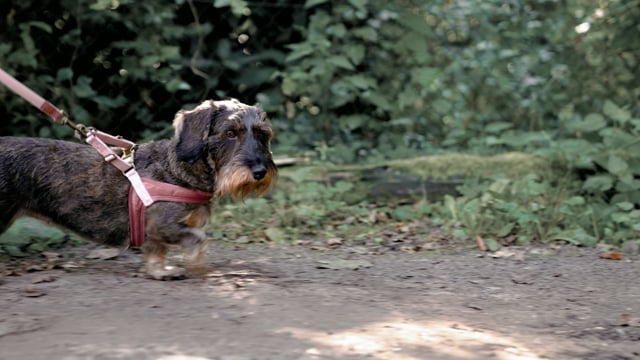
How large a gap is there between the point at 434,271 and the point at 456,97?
3.60 m

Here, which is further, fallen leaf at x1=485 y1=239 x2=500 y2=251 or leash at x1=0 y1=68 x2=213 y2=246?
fallen leaf at x1=485 y1=239 x2=500 y2=251

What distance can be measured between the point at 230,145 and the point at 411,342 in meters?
1.59

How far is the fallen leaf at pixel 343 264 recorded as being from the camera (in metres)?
5.12

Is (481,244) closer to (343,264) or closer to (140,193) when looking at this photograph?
(343,264)

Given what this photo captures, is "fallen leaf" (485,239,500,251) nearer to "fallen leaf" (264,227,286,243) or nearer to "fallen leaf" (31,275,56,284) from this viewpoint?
"fallen leaf" (264,227,286,243)

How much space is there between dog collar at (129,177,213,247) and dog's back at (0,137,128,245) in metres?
0.06

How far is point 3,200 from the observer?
4.60m

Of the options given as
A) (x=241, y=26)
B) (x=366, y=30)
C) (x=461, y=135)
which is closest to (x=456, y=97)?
(x=461, y=135)

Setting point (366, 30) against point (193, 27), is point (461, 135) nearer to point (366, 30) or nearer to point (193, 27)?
point (366, 30)

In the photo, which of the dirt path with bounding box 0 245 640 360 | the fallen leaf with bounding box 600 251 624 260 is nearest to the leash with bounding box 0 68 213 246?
the dirt path with bounding box 0 245 640 360

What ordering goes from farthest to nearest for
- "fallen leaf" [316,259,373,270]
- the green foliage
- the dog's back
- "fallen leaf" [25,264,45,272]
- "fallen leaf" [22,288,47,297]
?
the green foliage
"fallen leaf" [316,259,373,270]
"fallen leaf" [25,264,45,272]
the dog's back
"fallen leaf" [22,288,47,297]

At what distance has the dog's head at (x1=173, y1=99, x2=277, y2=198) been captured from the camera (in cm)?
439

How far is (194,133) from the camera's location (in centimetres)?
452

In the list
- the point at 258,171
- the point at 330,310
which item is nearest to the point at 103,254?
the point at 258,171
